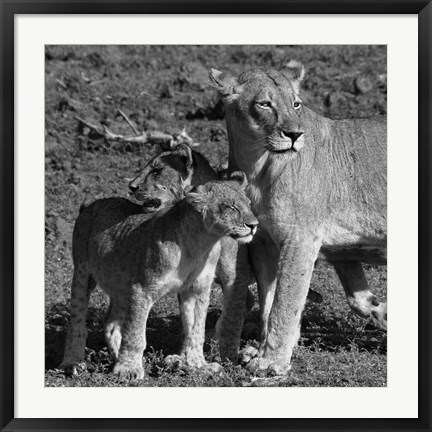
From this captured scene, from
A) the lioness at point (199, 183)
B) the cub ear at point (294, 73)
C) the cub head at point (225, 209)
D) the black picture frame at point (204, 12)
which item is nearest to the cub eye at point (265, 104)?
the cub ear at point (294, 73)

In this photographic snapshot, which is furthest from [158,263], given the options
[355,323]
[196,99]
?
[196,99]

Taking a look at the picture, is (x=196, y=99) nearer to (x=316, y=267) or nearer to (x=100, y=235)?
(x=316, y=267)

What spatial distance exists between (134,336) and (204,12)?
2.32m

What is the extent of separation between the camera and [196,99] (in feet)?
56.7

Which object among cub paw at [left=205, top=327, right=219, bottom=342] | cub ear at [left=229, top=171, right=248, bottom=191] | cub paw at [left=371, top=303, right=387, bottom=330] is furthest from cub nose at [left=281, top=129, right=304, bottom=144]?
cub paw at [left=371, top=303, right=387, bottom=330]

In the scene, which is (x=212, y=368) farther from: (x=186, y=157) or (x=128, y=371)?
(x=186, y=157)

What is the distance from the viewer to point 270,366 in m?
9.41

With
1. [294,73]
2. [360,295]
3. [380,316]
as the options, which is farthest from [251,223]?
[380,316]

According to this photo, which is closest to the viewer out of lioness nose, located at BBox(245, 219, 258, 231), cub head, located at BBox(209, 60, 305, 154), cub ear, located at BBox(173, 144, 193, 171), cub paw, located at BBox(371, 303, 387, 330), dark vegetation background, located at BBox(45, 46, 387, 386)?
lioness nose, located at BBox(245, 219, 258, 231)

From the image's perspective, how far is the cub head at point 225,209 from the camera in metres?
8.95

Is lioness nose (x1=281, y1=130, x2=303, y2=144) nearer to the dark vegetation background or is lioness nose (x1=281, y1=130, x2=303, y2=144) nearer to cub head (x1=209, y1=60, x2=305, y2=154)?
cub head (x1=209, y1=60, x2=305, y2=154)

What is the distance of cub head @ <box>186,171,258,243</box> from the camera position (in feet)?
29.4

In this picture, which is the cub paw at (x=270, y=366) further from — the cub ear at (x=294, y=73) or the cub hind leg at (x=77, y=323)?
the cub ear at (x=294, y=73)

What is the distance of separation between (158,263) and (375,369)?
1790 millimetres
